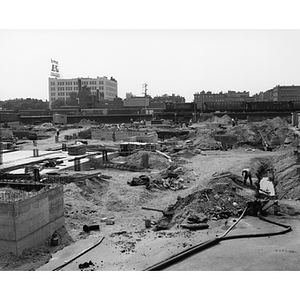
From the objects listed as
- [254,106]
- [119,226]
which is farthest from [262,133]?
[119,226]

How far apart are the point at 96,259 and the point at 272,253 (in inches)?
177

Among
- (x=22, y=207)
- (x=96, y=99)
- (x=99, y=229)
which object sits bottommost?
(x=99, y=229)

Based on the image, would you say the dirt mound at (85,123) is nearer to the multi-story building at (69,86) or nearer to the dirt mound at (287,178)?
the multi-story building at (69,86)

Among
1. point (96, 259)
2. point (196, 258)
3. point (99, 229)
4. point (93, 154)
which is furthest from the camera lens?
point (93, 154)

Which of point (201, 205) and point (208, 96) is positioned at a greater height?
point (208, 96)

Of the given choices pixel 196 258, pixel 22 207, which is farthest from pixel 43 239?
pixel 196 258

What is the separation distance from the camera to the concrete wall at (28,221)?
1046cm

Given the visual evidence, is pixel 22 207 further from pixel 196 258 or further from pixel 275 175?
pixel 275 175

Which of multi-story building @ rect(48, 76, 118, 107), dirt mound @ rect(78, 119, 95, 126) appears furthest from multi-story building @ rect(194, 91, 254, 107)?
dirt mound @ rect(78, 119, 95, 126)

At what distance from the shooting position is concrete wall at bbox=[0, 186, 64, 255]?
10461mm

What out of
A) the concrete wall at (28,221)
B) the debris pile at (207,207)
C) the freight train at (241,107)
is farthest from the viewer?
the freight train at (241,107)

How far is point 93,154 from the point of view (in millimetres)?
27875

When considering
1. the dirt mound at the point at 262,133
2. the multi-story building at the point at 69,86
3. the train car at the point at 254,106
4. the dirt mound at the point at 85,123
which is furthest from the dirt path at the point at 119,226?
the multi-story building at the point at 69,86

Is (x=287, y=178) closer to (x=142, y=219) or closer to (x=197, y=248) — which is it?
(x=142, y=219)
